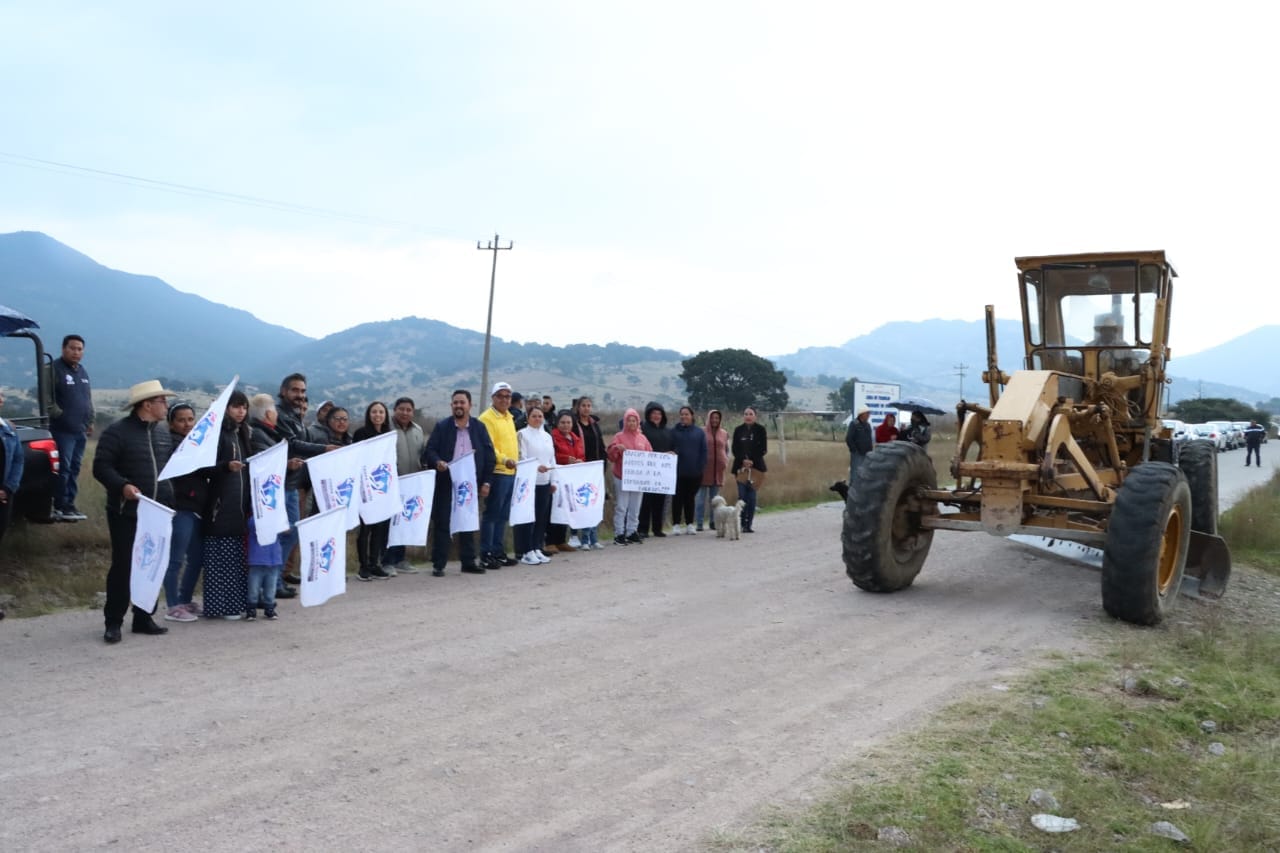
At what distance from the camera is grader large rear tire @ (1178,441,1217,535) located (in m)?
13.2

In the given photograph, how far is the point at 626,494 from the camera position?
14820 mm

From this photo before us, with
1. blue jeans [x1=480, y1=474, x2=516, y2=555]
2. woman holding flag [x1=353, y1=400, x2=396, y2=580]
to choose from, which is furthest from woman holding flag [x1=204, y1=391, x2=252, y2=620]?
blue jeans [x1=480, y1=474, x2=516, y2=555]

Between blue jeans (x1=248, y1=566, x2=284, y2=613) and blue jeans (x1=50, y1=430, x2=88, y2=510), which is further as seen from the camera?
blue jeans (x1=50, y1=430, x2=88, y2=510)

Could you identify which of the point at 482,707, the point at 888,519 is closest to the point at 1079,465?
the point at 888,519

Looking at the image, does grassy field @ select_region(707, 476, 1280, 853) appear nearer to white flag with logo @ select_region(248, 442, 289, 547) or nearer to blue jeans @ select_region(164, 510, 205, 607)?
white flag with logo @ select_region(248, 442, 289, 547)

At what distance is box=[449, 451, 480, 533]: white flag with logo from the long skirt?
120 inches

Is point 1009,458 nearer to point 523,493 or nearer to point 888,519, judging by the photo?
point 888,519

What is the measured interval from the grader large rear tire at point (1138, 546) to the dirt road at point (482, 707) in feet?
1.65

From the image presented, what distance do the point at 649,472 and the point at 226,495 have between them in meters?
6.91

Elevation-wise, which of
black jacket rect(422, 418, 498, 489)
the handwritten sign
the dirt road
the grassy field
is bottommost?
the dirt road

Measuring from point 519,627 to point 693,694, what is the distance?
7.57 feet

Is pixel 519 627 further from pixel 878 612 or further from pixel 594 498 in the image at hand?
pixel 594 498

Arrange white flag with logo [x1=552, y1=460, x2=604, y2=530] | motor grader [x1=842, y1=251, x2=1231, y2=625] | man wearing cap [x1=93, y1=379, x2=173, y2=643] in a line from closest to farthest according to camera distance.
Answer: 1. man wearing cap [x1=93, y1=379, x2=173, y2=643]
2. motor grader [x1=842, y1=251, x2=1231, y2=625]
3. white flag with logo [x1=552, y1=460, x2=604, y2=530]

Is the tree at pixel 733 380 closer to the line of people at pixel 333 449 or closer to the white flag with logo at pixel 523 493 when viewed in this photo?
the line of people at pixel 333 449
